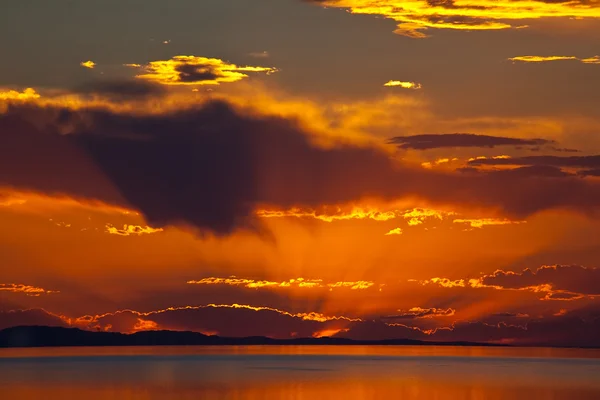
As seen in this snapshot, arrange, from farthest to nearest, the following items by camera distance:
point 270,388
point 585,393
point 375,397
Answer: point 270,388
point 585,393
point 375,397

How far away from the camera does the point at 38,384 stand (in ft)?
387

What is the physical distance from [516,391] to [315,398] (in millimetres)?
29262

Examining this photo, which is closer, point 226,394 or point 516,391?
point 226,394

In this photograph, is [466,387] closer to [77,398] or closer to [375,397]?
[375,397]

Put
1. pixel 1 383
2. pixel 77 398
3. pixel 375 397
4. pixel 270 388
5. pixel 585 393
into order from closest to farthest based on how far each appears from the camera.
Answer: pixel 77 398
pixel 375 397
pixel 585 393
pixel 270 388
pixel 1 383

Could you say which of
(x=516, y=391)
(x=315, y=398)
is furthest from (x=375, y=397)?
(x=516, y=391)

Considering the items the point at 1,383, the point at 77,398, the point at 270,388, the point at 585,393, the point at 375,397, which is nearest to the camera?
the point at 77,398

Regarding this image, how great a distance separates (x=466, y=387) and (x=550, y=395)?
60.4 ft

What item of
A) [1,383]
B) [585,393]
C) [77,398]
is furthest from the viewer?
[1,383]

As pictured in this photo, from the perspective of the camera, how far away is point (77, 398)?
298ft

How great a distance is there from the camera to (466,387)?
118938 millimetres

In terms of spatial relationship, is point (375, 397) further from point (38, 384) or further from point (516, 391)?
point (38, 384)

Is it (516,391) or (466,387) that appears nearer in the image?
(516,391)

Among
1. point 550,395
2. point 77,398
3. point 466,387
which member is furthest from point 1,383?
point 550,395
